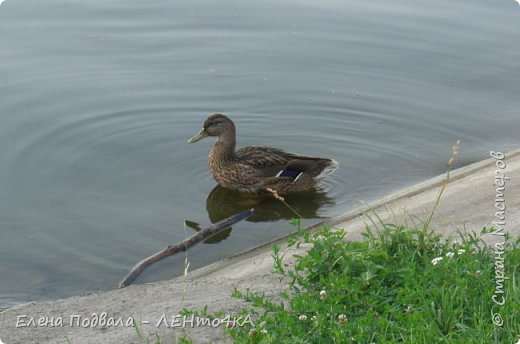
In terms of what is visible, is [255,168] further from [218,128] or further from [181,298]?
[181,298]

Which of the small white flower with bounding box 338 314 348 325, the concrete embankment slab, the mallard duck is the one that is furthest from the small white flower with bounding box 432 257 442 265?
the mallard duck

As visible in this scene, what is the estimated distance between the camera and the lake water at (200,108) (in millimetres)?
8156

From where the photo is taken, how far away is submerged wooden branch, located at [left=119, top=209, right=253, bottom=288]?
7160 millimetres

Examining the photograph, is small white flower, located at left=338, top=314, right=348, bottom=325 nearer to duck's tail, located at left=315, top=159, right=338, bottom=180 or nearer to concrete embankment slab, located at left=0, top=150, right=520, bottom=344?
concrete embankment slab, located at left=0, top=150, right=520, bottom=344

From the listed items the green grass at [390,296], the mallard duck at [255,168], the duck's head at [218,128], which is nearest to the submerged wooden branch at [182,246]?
the mallard duck at [255,168]

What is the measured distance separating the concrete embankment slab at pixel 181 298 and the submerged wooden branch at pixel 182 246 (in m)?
0.48

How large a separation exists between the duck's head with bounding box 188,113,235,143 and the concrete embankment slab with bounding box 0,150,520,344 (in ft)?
7.75

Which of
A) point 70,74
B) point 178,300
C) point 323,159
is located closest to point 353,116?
point 323,159

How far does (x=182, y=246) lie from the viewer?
766 cm

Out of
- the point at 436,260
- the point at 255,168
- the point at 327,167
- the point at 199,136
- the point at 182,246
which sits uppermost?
the point at 436,260

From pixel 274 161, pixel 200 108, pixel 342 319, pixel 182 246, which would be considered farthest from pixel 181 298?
pixel 200 108

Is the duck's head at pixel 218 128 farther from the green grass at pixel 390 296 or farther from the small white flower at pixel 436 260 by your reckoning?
the small white flower at pixel 436 260

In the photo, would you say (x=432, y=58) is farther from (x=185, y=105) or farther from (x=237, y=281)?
(x=237, y=281)

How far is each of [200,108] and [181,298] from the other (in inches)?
200
